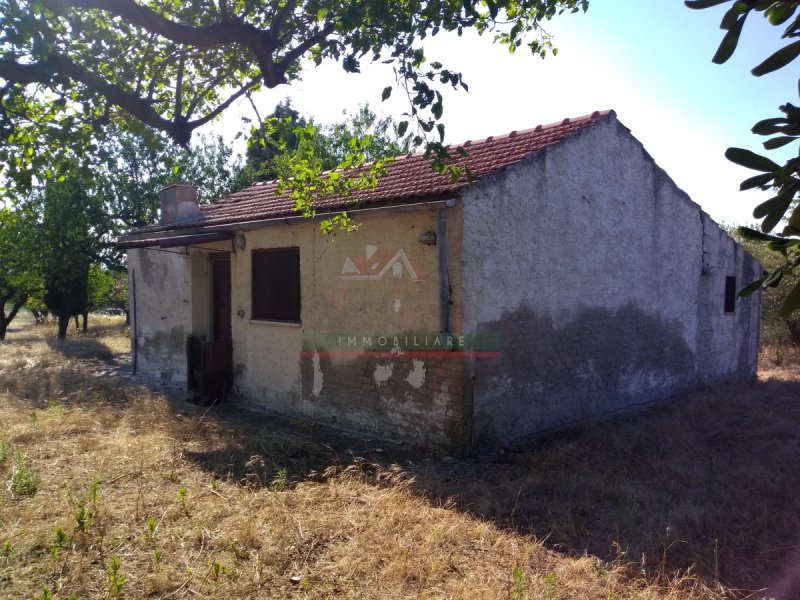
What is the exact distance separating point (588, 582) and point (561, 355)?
444 centimetres

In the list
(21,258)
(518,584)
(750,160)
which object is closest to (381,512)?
(518,584)

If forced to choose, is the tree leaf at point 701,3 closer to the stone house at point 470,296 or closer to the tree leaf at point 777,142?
the tree leaf at point 777,142

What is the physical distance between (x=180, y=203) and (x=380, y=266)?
6836 mm

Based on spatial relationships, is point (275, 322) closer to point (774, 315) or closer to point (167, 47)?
point (167, 47)

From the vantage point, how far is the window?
29.5 ft

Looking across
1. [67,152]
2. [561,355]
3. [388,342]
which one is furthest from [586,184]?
[67,152]

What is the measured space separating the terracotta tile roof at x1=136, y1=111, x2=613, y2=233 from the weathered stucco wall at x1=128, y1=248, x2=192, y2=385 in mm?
1391

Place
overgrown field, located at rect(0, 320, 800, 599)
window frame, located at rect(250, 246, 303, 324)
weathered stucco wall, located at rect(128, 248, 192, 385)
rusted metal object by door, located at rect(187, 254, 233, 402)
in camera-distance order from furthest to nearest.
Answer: weathered stucco wall, located at rect(128, 248, 192, 385)
rusted metal object by door, located at rect(187, 254, 233, 402)
window frame, located at rect(250, 246, 303, 324)
overgrown field, located at rect(0, 320, 800, 599)

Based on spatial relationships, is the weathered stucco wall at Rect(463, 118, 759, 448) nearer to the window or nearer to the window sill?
the window sill

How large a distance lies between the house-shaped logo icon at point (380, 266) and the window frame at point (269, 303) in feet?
3.75

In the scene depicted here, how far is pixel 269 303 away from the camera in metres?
9.43

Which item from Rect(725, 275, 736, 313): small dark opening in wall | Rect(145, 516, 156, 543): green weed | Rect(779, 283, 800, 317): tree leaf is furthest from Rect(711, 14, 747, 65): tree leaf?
Rect(725, 275, 736, 313): small dark opening in wall

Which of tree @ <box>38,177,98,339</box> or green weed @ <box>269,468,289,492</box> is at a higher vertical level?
tree @ <box>38,177,98,339</box>

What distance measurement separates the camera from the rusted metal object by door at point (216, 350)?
9883 mm
